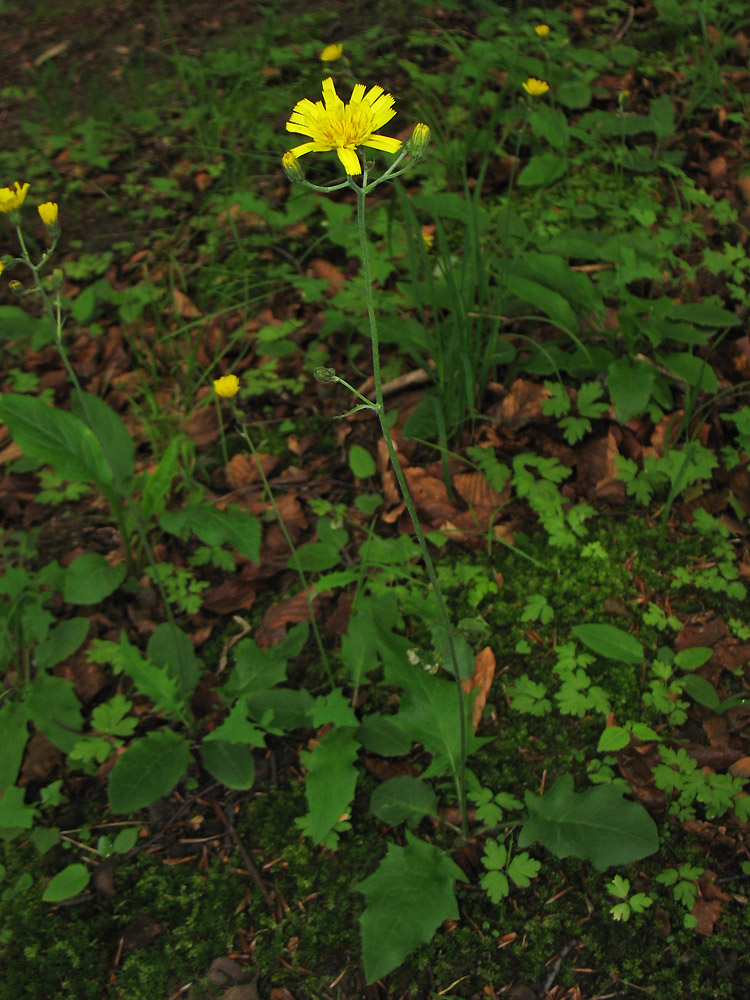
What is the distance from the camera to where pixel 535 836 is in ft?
5.16

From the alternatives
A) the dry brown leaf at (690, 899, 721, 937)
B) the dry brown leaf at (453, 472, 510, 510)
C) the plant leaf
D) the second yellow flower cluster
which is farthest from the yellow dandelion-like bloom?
the dry brown leaf at (690, 899, 721, 937)

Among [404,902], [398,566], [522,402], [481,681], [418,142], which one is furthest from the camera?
[522,402]

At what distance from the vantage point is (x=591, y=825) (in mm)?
1563

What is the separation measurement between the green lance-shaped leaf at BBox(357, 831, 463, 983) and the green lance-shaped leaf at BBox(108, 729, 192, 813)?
54 cm

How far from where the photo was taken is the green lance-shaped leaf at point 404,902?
1.45 m

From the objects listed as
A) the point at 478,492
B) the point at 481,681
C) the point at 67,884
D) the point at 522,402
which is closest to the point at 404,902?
the point at 481,681

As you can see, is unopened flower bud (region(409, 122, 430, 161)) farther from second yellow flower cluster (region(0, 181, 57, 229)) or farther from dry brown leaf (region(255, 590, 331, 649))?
dry brown leaf (region(255, 590, 331, 649))

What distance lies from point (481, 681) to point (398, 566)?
0.42 m

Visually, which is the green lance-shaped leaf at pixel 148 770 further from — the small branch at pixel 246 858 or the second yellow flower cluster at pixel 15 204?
the second yellow flower cluster at pixel 15 204

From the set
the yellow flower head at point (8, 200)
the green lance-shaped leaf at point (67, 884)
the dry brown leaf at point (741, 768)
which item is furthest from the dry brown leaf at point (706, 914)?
the yellow flower head at point (8, 200)

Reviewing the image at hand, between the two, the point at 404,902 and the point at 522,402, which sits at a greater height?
the point at 522,402

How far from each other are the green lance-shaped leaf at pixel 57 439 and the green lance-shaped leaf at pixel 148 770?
79 centimetres

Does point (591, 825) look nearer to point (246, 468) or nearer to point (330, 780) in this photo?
point (330, 780)

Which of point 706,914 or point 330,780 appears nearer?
point 706,914
